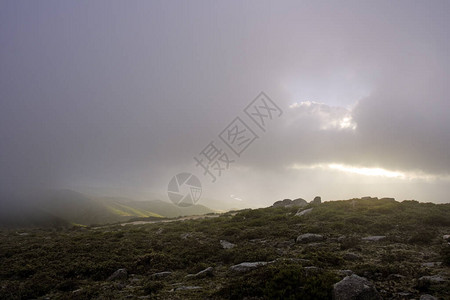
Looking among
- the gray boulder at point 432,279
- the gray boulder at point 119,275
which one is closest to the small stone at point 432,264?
the gray boulder at point 432,279

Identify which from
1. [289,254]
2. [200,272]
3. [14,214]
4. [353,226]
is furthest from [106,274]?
[14,214]

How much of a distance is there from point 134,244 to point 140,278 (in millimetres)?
8175

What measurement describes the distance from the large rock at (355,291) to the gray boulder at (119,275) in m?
10.9

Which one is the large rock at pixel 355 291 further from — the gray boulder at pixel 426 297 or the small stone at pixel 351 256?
the small stone at pixel 351 256

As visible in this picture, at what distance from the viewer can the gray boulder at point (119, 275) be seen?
1286 centimetres

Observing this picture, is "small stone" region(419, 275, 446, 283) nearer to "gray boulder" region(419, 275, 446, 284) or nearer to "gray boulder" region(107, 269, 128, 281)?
"gray boulder" region(419, 275, 446, 284)

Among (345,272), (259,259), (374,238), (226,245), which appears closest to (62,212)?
(226,245)

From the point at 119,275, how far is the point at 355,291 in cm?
1181

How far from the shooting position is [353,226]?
18766 millimetres

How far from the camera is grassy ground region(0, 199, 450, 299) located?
927 centimetres

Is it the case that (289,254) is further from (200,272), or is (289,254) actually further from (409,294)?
(409,294)

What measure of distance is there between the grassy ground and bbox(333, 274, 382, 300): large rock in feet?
1.49

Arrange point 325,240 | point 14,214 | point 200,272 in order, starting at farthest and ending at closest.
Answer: point 14,214
point 325,240
point 200,272

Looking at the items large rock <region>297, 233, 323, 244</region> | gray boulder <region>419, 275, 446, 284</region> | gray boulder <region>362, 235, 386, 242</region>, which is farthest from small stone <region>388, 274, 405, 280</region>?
large rock <region>297, 233, 323, 244</region>
